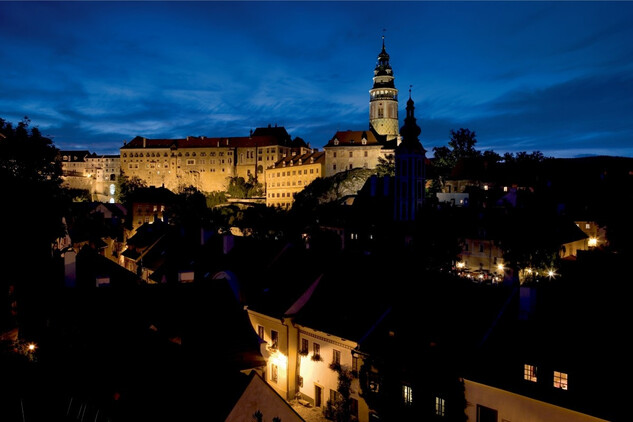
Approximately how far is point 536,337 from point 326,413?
30.0ft

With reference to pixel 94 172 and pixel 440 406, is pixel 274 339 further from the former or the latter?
pixel 94 172

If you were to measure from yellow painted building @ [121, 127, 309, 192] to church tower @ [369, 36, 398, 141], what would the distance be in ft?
54.1

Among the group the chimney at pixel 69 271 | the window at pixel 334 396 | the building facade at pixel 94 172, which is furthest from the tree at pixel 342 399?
the building facade at pixel 94 172

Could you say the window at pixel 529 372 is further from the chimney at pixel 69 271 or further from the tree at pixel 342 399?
the chimney at pixel 69 271

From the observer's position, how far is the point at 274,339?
77.4 ft

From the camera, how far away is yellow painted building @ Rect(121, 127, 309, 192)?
112125 mm

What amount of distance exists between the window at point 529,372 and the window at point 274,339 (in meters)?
11.5

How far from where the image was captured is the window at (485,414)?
15738 mm

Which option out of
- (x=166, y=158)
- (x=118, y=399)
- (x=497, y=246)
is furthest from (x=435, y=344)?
(x=166, y=158)

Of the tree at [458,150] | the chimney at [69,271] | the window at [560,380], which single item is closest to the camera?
the window at [560,380]

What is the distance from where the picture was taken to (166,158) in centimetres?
12356

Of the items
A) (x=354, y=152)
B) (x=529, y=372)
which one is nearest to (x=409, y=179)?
(x=354, y=152)

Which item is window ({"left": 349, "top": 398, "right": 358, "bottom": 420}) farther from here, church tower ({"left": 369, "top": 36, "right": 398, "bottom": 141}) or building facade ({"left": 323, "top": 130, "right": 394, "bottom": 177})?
church tower ({"left": 369, "top": 36, "right": 398, "bottom": 141})

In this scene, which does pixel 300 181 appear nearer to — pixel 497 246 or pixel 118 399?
pixel 497 246
